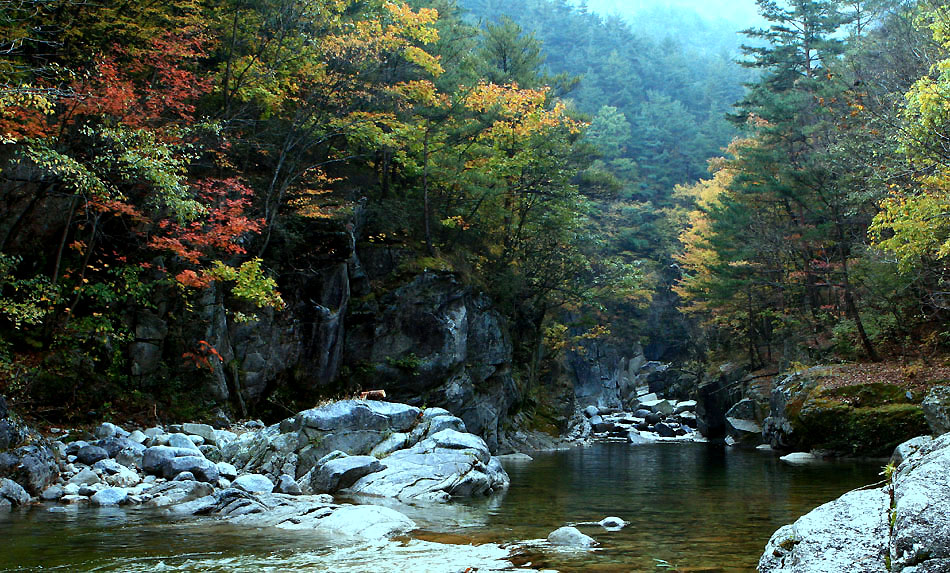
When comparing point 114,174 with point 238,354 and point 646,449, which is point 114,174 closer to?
point 238,354

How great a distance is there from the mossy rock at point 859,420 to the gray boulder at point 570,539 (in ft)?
42.1

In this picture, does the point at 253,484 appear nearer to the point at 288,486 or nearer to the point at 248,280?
the point at 288,486

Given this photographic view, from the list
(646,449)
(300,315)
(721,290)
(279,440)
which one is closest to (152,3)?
(300,315)

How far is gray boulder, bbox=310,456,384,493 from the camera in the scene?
11289mm

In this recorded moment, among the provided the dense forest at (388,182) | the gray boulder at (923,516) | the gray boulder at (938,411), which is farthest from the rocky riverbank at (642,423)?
the gray boulder at (923,516)

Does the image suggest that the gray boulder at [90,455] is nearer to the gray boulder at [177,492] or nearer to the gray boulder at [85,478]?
the gray boulder at [85,478]

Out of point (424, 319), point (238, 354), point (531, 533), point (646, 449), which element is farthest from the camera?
point (646, 449)

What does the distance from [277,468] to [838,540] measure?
33.4 ft

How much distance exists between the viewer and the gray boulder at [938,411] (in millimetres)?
12906

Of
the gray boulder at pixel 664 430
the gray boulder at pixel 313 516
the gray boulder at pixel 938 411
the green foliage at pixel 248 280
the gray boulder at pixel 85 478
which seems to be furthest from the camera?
the gray boulder at pixel 664 430

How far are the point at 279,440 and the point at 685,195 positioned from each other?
39659 mm

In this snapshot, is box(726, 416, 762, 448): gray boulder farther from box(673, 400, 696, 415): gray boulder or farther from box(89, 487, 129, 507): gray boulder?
box(89, 487, 129, 507): gray boulder

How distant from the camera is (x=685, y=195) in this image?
46.7 metres

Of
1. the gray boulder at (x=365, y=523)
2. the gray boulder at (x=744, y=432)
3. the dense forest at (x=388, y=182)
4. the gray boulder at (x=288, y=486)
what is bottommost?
the gray boulder at (x=744, y=432)
